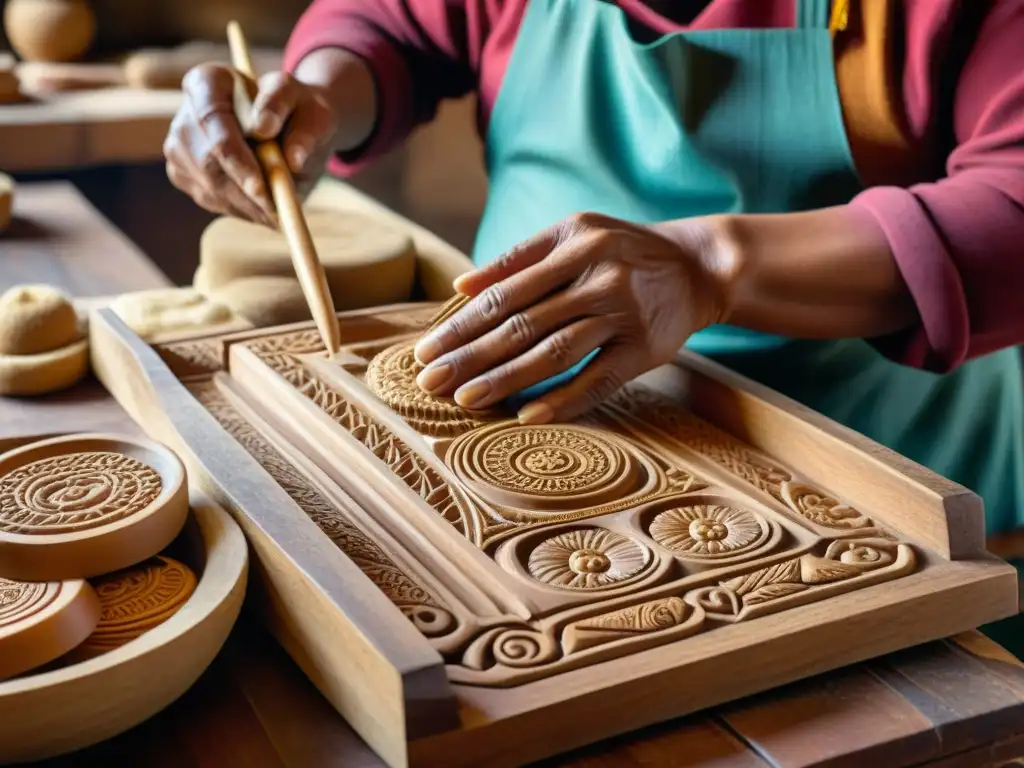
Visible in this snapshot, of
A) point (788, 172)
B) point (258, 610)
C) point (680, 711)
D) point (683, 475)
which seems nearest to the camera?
point (680, 711)

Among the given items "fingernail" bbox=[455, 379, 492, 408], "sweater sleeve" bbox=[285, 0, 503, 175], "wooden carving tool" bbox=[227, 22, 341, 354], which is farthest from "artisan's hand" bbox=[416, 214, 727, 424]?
"sweater sleeve" bbox=[285, 0, 503, 175]

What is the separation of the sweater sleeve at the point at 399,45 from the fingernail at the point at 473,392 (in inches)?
25.0

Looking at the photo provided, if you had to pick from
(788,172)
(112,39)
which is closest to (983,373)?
(788,172)

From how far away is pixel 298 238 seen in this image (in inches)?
45.1

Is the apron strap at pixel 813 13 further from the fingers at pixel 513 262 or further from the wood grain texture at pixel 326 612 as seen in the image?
the wood grain texture at pixel 326 612

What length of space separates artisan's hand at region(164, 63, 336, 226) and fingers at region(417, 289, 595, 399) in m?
0.37

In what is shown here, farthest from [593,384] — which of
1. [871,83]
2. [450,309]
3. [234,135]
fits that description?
[234,135]

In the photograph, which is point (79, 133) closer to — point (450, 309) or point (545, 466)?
point (450, 309)

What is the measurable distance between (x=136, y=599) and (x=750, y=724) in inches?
14.9

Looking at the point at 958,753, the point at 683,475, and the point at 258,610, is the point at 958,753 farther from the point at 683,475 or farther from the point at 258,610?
the point at 258,610

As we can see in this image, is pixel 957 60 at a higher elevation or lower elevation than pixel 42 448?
higher

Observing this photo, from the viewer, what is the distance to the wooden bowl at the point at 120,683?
0.62 meters

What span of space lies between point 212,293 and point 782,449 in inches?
26.9

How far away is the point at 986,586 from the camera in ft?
2.52
